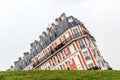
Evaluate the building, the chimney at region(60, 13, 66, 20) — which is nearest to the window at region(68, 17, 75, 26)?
the building

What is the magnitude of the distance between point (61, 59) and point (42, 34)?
12859 millimetres

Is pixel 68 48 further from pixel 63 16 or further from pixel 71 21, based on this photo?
pixel 63 16

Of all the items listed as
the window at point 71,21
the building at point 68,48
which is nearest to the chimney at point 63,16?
the building at point 68,48

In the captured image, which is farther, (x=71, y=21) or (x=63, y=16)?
(x=63, y=16)

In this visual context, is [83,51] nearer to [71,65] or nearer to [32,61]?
[71,65]

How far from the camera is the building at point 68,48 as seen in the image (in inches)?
3442

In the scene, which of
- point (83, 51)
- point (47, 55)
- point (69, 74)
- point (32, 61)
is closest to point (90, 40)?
point (83, 51)

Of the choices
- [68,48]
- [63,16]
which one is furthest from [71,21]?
[68,48]

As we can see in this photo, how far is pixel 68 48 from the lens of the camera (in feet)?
294

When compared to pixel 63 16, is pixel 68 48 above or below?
below

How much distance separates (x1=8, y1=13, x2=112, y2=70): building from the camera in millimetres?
87438

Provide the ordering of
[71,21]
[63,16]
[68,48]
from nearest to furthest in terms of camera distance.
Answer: [71,21], [68,48], [63,16]

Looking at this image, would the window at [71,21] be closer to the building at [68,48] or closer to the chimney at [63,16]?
the building at [68,48]

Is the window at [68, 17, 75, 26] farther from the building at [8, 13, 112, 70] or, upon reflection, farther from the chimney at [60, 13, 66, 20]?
the chimney at [60, 13, 66, 20]
